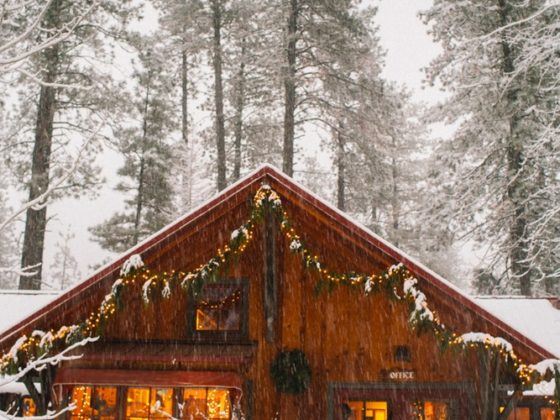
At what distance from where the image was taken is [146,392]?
11.4 meters

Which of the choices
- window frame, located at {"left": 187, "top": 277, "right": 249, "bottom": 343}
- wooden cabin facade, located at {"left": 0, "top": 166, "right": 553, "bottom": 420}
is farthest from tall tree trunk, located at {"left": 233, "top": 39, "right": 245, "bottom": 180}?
window frame, located at {"left": 187, "top": 277, "right": 249, "bottom": 343}

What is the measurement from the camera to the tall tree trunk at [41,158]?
672 inches

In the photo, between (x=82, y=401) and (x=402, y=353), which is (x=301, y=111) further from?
(x=82, y=401)

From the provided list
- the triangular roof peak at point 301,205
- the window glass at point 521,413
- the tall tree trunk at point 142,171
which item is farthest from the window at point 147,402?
the tall tree trunk at point 142,171

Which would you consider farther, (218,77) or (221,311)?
(218,77)

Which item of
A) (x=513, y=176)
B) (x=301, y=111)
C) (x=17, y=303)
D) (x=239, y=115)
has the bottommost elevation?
(x=17, y=303)

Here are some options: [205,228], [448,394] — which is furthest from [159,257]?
[448,394]

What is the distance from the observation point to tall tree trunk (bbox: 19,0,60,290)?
672 inches

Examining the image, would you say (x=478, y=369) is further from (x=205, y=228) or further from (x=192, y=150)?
(x=192, y=150)

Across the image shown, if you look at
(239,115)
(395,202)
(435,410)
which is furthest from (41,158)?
(395,202)

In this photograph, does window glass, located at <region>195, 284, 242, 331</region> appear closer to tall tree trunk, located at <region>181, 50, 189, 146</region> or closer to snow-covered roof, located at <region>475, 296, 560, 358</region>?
snow-covered roof, located at <region>475, 296, 560, 358</region>

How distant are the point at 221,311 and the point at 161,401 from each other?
2.22 metres

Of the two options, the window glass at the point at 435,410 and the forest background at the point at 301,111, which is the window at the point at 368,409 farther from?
the forest background at the point at 301,111

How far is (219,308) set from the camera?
446 inches
